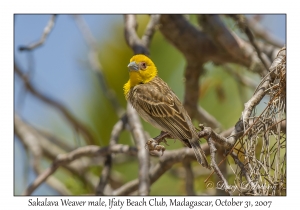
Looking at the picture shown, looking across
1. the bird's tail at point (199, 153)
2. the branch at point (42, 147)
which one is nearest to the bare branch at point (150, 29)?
the branch at point (42, 147)

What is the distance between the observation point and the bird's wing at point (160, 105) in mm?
4621

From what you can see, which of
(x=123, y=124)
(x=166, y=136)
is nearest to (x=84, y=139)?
(x=123, y=124)

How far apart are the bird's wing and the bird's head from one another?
0.24ft

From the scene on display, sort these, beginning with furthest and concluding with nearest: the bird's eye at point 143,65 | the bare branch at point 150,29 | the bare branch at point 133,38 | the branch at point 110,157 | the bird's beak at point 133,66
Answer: the bare branch at point 150,29 < the bare branch at point 133,38 < the branch at point 110,157 < the bird's eye at point 143,65 < the bird's beak at point 133,66

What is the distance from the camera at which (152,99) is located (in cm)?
502

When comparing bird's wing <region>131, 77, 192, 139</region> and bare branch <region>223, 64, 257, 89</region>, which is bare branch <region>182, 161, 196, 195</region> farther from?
bare branch <region>223, 64, 257, 89</region>

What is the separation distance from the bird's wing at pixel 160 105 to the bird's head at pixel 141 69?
0.24 ft

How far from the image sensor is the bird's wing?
462 centimetres

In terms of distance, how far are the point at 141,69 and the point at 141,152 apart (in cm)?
85

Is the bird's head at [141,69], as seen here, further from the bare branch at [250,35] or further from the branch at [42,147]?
the branch at [42,147]

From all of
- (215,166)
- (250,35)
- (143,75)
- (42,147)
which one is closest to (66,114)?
(42,147)

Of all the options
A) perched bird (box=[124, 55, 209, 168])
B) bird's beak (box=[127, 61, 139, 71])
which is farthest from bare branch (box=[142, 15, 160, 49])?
bird's beak (box=[127, 61, 139, 71])

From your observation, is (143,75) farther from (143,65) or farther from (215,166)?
(215,166)
